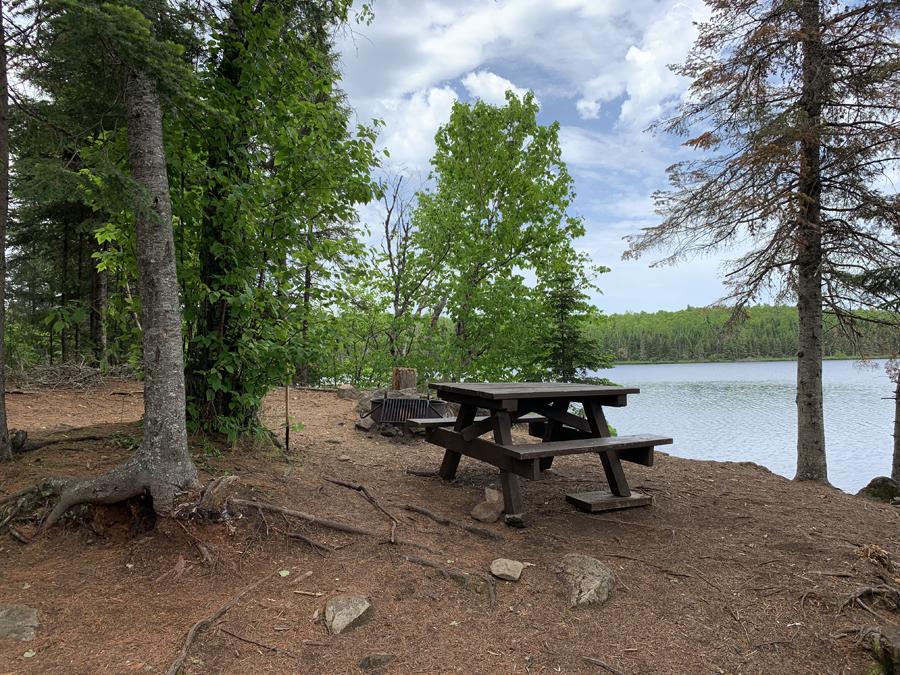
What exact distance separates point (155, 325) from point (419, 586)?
2.37 meters

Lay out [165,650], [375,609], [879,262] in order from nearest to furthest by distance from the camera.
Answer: [165,650], [375,609], [879,262]

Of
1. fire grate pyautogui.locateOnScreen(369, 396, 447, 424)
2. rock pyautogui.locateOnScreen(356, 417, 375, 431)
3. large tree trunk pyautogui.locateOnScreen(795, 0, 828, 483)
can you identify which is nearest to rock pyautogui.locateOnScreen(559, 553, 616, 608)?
fire grate pyautogui.locateOnScreen(369, 396, 447, 424)

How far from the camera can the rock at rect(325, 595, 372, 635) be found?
8.45 ft

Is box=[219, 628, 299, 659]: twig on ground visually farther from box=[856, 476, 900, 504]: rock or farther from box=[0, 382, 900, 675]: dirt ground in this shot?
box=[856, 476, 900, 504]: rock

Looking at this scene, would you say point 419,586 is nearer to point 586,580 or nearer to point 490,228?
point 586,580

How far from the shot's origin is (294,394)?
10.2 meters

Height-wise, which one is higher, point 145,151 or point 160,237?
point 145,151

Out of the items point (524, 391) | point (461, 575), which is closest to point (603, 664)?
point (461, 575)

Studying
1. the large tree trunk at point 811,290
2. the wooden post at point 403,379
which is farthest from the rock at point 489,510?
the large tree trunk at point 811,290

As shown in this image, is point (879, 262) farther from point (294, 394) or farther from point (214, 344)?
point (294, 394)

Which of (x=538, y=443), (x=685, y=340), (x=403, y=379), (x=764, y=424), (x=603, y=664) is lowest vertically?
(x=764, y=424)

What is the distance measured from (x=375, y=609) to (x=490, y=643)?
0.66 metres

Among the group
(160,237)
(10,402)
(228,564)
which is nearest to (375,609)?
(228,564)

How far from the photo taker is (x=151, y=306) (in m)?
3.22
